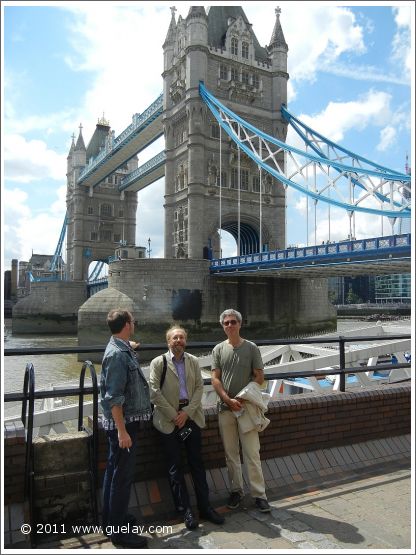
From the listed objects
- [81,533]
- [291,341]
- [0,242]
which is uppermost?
[0,242]

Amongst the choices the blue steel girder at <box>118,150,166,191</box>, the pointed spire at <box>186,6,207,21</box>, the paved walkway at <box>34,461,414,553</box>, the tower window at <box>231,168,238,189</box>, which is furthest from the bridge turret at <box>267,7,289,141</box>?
the paved walkway at <box>34,461,414,553</box>

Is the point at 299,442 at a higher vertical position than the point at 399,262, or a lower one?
lower

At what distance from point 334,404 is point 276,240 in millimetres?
34347

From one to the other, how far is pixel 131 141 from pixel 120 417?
156 ft

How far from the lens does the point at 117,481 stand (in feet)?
10.7

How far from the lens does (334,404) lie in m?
4.76

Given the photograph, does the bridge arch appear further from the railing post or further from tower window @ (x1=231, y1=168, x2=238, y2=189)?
the railing post

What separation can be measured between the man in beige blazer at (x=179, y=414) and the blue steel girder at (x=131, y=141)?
133 ft

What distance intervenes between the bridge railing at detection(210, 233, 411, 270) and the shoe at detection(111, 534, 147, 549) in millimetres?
19689

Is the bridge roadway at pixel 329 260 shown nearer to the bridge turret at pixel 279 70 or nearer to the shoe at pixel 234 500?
the bridge turret at pixel 279 70

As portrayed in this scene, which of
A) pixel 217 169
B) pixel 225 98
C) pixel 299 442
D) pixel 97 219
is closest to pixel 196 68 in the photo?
pixel 225 98

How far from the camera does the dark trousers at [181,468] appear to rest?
3.49 m

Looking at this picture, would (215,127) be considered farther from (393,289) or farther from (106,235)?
(393,289)

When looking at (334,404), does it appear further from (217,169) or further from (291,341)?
(217,169)
